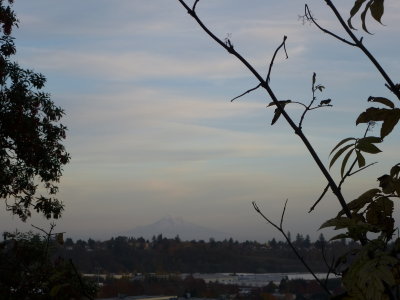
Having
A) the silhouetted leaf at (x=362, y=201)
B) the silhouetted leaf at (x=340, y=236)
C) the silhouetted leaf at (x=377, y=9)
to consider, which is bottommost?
the silhouetted leaf at (x=340, y=236)

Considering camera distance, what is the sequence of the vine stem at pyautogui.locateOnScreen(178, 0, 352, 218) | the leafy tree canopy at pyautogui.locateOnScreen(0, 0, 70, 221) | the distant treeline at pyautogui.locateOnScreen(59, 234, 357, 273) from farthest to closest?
the distant treeline at pyautogui.locateOnScreen(59, 234, 357, 273)
the leafy tree canopy at pyautogui.locateOnScreen(0, 0, 70, 221)
the vine stem at pyautogui.locateOnScreen(178, 0, 352, 218)

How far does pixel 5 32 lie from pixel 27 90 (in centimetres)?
164

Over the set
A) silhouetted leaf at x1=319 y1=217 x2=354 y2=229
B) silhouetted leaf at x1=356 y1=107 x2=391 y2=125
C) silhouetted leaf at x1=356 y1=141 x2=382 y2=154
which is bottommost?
silhouetted leaf at x1=319 y1=217 x2=354 y2=229

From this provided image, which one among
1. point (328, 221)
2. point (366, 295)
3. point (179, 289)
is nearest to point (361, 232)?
point (328, 221)

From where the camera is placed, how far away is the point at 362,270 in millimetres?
1362

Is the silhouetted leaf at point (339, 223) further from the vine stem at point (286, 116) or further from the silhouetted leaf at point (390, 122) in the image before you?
the silhouetted leaf at point (390, 122)

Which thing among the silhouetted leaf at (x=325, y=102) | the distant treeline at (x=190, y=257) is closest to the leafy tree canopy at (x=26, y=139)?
the silhouetted leaf at (x=325, y=102)

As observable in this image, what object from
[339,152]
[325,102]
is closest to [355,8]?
[325,102]

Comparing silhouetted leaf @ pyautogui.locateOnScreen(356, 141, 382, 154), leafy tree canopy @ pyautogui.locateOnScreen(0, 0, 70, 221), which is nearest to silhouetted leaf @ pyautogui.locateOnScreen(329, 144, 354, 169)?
silhouetted leaf @ pyautogui.locateOnScreen(356, 141, 382, 154)

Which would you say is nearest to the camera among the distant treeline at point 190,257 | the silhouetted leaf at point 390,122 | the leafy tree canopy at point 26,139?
the silhouetted leaf at point 390,122

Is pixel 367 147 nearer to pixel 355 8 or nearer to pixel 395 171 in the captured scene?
pixel 395 171

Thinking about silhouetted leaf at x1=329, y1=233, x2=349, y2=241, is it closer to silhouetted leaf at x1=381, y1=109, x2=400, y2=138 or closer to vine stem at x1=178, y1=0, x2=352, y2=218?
vine stem at x1=178, y1=0, x2=352, y2=218

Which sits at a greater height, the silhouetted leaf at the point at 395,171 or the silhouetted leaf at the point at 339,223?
the silhouetted leaf at the point at 395,171

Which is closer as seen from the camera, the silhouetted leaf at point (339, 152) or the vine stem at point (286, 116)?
the vine stem at point (286, 116)
